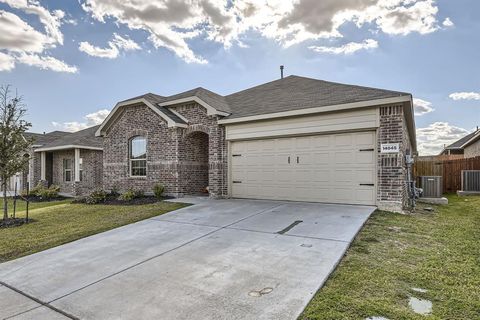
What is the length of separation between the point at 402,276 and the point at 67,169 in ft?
65.2

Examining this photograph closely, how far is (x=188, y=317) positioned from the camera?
2775 mm

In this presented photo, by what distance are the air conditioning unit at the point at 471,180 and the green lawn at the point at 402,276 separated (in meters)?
10.9

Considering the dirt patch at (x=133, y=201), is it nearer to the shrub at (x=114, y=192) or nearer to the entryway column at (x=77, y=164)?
the shrub at (x=114, y=192)

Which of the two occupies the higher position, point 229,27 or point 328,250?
point 229,27

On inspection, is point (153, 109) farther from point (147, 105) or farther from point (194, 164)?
point (194, 164)

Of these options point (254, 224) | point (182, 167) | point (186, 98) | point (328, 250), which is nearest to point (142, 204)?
point (182, 167)

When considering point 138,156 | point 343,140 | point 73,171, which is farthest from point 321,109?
point 73,171

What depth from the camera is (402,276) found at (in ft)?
11.9

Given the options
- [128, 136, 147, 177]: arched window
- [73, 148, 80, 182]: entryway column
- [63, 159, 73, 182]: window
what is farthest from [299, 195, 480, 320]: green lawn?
[63, 159, 73, 182]: window

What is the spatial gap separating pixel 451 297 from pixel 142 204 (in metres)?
9.25

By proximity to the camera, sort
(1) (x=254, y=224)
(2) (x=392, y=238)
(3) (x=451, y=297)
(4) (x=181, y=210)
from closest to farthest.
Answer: (3) (x=451, y=297)
(2) (x=392, y=238)
(1) (x=254, y=224)
(4) (x=181, y=210)

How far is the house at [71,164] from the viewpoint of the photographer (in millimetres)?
17203

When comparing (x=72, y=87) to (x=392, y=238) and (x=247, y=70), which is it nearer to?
(x=247, y=70)

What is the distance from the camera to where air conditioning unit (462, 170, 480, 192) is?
14.5m
